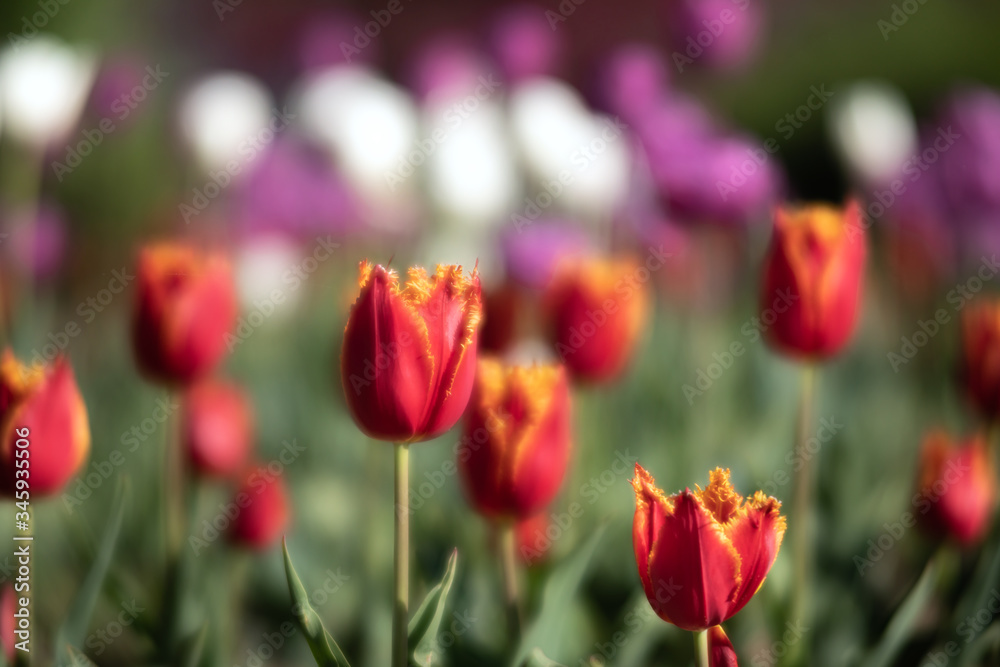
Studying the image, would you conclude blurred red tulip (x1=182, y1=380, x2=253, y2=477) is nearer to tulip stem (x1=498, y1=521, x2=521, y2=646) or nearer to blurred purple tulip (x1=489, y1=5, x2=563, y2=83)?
tulip stem (x1=498, y1=521, x2=521, y2=646)

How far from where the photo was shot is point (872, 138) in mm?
A: 2426

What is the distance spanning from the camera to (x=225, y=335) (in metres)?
1.16

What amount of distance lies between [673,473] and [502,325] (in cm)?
47

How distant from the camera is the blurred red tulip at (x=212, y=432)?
1.36 m

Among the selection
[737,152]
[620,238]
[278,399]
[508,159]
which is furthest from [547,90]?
[278,399]
